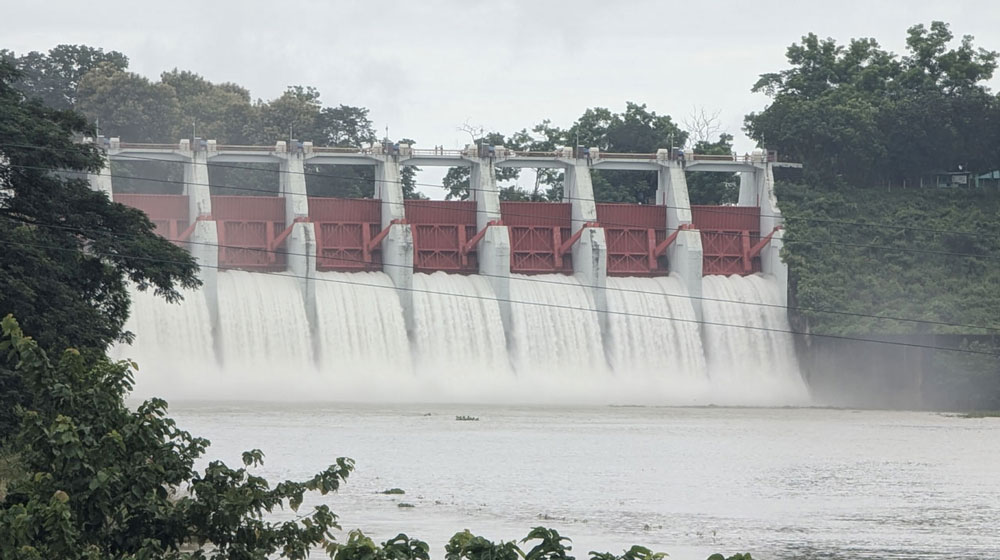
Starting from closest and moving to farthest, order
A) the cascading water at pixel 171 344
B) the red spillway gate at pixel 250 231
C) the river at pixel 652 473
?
the river at pixel 652 473
the cascading water at pixel 171 344
the red spillway gate at pixel 250 231

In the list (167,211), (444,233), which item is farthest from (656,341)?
(167,211)

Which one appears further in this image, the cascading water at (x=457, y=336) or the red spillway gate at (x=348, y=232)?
the red spillway gate at (x=348, y=232)

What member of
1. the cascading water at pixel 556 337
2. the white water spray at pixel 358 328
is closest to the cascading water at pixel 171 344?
the white water spray at pixel 358 328

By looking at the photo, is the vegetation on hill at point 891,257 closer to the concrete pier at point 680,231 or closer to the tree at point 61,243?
the concrete pier at point 680,231

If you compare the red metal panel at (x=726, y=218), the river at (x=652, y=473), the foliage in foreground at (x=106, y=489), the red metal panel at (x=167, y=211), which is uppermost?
the red metal panel at (x=167, y=211)

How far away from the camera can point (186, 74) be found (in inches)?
4469

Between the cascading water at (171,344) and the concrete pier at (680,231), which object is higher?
the concrete pier at (680,231)

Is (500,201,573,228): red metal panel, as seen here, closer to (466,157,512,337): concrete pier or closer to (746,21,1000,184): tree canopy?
(466,157,512,337): concrete pier

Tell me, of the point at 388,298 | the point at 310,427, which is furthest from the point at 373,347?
the point at 310,427

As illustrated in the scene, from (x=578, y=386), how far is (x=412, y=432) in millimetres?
20617

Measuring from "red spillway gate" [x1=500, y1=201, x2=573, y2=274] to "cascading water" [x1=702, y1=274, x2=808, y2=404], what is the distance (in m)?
7.04

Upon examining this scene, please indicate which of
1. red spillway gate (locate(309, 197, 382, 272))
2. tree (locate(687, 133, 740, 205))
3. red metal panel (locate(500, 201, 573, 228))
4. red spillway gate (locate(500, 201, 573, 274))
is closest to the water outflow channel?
red spillway gate (locate(309, 197, 382, 272))

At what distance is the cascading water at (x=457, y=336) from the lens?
2864 inches

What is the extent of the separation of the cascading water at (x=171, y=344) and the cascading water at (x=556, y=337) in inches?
551
